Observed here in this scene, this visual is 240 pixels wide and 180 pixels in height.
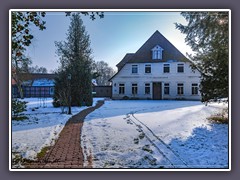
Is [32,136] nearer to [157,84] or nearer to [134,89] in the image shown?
[157,84]

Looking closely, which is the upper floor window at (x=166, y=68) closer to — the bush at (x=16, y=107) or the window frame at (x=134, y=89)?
the window frame at (x=134, y=89)

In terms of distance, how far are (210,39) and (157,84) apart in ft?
9.01

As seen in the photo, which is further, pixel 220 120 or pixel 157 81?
pixel 157 81

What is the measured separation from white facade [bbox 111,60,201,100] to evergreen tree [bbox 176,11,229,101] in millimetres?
1782

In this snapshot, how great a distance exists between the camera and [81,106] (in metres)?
7.41

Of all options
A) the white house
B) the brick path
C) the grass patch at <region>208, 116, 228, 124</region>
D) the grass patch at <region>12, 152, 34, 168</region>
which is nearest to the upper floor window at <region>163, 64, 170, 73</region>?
the white house

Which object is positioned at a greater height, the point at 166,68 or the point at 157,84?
the point at 166,68

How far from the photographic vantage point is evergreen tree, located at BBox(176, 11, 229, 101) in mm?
2602

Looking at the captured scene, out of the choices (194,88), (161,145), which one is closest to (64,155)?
(161,145)

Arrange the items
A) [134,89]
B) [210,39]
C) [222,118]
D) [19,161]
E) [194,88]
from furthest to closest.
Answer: [134,89]
[194,88]
[222,118]
[210,39]
[19,161]

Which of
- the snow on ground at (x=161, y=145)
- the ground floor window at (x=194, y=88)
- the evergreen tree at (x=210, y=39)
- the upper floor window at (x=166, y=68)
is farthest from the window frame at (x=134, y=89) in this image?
the evergreen tree at (x=210, y=39)

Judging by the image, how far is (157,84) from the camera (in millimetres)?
5422

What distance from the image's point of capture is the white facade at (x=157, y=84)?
212 inches
